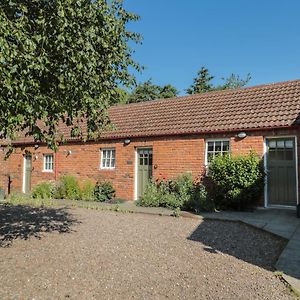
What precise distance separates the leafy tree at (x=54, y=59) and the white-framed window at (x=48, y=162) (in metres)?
12.9

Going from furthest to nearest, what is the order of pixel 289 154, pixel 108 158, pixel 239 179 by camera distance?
pixel 108 158
pixel 289 154
pixel 239 179

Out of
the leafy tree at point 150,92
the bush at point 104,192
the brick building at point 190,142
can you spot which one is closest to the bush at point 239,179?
the brick building at point 190,142

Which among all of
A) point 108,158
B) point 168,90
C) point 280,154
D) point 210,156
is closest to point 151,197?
point 210,156

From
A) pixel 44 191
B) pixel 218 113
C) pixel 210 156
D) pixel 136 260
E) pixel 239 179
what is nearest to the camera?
pixel 136 260

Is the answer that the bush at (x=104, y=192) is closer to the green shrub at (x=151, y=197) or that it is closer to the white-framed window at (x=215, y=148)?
the green shrub at (x=151, y=197)

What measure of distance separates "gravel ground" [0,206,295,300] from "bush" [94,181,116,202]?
5.44 m

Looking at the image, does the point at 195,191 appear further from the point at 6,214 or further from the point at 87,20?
the point at 87,20

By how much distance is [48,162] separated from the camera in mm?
19469

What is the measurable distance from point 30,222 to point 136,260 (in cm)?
498

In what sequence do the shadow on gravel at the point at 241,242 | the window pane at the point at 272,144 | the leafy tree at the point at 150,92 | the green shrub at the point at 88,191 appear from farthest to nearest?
the leafy tree at the point at 150,92 < the green shrub at the point at 88,191 < the window pane at the point at 272,144 < the shadow on gravel at the point at 241,242

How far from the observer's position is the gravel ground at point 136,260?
4.90 meters

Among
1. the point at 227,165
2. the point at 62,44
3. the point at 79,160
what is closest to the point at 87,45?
the point at 62,44

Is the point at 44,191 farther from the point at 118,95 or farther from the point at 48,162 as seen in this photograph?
the point at 118,95

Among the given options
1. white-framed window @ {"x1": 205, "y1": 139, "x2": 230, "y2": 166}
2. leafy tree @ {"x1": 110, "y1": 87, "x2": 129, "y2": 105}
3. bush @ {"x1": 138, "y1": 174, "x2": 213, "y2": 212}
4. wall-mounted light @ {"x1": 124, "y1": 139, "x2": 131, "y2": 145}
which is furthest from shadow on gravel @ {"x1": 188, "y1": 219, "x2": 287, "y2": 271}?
wall-mounted light @ {"x1": 124, "y1": 139, "x2": 131, "y2": 145}
